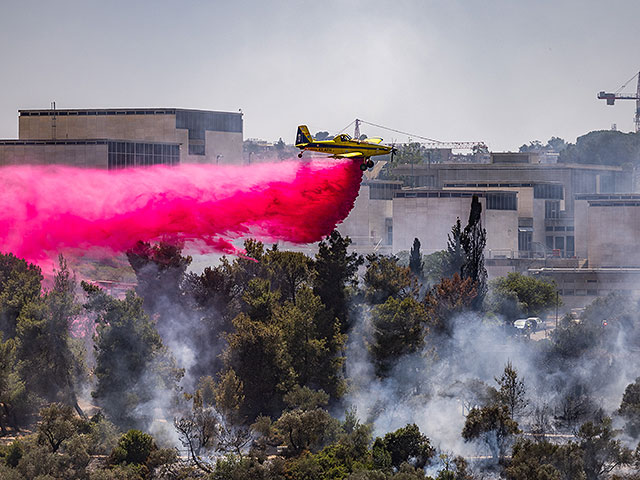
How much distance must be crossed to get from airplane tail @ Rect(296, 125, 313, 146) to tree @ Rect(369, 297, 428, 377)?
1834 cm

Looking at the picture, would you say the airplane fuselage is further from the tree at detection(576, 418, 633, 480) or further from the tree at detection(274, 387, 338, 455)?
the tree at detection(576, 418, 633, 480)

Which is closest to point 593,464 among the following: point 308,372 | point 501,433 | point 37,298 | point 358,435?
point 501,433

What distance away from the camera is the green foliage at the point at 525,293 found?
139m

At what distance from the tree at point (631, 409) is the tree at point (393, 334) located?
731 inches

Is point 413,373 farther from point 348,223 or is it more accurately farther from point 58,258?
point 348,223

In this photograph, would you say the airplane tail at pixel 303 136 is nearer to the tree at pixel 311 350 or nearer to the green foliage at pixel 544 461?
the tree at pixel 311 350

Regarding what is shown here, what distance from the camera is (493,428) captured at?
81.1 metres

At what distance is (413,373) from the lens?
9625 cm

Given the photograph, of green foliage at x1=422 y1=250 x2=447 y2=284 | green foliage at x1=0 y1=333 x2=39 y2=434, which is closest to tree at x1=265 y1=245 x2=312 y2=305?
green foliage at x1=0 y1=333 x2=39 y2=434

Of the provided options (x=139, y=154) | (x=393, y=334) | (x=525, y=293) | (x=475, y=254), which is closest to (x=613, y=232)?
(x=525, y=293)

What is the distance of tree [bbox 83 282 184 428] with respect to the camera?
89250 millimetres

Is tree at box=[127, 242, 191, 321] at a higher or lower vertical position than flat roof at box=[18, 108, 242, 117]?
lower

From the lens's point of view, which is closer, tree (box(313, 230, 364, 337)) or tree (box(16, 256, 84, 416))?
tree (box(16, 256, 84, 416))

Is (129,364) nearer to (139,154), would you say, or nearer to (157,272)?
(157,272)
